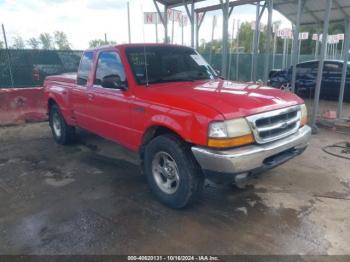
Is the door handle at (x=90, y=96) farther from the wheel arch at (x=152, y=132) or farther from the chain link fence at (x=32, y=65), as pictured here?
the chain link fence at (x=32, y=65)

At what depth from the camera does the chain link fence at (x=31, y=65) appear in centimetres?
1002

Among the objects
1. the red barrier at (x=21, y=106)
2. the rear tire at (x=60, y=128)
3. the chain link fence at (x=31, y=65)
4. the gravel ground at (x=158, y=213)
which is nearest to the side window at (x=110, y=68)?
the gravel ground at (x=158, y=213)

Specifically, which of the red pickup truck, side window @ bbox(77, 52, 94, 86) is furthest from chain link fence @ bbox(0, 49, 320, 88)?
the red pickup truck

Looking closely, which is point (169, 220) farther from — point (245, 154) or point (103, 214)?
point (245, 154)

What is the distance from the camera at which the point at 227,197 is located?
4008mm

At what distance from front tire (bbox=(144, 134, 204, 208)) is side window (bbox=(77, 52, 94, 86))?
214cm

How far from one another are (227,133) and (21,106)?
714cm

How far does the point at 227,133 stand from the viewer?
3.06 m

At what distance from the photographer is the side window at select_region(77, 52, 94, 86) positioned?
5203 mm

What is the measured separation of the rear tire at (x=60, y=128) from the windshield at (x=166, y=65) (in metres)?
2.61

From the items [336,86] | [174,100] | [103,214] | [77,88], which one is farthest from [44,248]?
[336,86]

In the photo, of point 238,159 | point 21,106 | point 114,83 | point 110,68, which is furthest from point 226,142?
point 21,106

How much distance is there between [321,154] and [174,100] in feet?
11.7

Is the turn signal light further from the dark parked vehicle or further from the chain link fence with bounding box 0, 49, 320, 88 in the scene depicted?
the chain link fence with bounding box 0, 49, 320, 88
